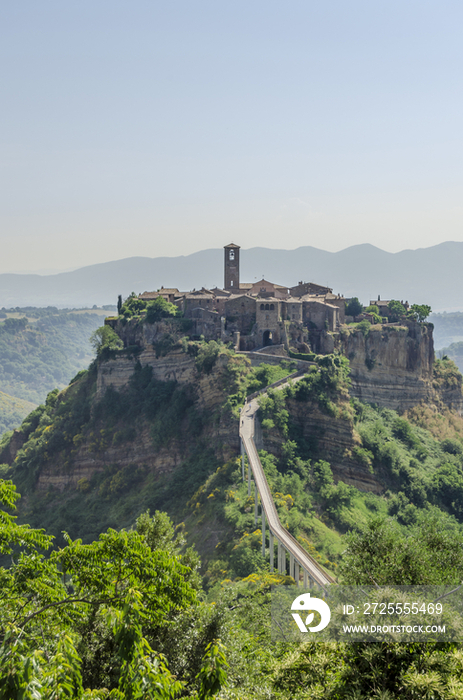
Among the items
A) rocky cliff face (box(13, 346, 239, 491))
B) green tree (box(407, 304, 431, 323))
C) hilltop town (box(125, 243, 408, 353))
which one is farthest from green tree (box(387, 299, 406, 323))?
rocky cliff face (box(13, 346, 239, 491))

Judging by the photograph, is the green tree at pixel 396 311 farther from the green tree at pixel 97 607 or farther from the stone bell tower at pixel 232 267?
the green tree at pixel 97 607

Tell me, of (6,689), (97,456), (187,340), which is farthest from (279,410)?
(6,689)

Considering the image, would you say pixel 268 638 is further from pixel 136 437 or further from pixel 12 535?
pixel 136 437

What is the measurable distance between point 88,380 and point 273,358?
29.4 meters

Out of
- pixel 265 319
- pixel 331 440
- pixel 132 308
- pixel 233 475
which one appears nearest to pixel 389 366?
pixel 265 319

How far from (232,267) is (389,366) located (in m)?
27.2

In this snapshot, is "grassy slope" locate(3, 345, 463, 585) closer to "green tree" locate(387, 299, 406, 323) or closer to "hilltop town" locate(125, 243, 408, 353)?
"hilltop town" locate(125, 243, 408, 353)

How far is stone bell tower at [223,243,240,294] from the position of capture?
80.8 metres

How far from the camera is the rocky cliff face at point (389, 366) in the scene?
72625 mm

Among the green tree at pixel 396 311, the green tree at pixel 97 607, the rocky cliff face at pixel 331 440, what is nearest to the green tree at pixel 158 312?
the rocky cliff face at pixel 331 440

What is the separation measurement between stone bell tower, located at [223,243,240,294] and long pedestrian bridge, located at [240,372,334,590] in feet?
98.2

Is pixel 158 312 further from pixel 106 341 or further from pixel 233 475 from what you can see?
pixel 233 475

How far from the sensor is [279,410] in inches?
2108

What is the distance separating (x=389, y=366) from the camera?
74438 mm
